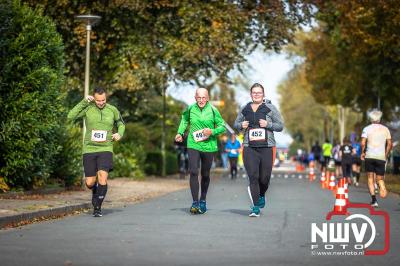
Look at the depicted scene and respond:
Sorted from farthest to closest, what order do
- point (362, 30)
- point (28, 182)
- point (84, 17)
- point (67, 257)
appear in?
1. point (362, 30)
2. point (84, 17)
3. point (28, 182)
4. point (67, 257)

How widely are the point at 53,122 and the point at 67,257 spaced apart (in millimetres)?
9763

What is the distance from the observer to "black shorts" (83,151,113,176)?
13656 millimetres

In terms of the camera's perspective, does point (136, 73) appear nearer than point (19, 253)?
No

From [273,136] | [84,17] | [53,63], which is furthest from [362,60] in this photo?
[273,136]

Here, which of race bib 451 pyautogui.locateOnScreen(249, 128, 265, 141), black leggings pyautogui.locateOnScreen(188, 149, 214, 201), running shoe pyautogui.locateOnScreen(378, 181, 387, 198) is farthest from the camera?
running shoe pyautogui.locateOnScreen(378, 181, 387, 198)

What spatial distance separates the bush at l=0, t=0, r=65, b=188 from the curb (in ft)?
8.01

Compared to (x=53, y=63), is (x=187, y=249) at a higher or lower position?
lower

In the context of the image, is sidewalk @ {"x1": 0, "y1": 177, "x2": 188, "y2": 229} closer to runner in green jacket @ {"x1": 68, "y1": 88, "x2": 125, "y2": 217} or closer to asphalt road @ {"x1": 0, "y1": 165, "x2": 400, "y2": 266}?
asphalt road @ {"x1": 0, "y1": 165, "x2": 400, "y2": 266}

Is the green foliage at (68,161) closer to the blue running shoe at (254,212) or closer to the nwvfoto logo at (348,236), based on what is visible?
the blue running shoe at (254,212)

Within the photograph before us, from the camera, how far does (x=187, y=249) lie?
9531 mm

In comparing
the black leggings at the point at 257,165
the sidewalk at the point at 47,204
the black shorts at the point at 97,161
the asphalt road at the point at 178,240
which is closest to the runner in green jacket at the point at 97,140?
the black shorts at the point at 97,161

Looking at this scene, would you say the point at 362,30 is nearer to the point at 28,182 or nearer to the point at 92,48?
the point at 92,48

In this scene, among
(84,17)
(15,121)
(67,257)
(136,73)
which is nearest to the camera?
(67,257)

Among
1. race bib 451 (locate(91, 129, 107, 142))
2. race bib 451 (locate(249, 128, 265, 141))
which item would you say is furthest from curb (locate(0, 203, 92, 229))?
race bib 451 (locate(249, 128, 265, 141))
